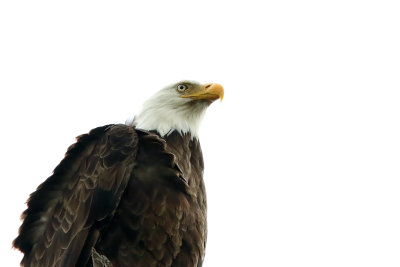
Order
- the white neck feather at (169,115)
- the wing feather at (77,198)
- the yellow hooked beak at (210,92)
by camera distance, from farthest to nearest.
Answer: the yellow hooked beak at (210,92)
the white neck feather at (169,115)
the wing feather at (77,198)

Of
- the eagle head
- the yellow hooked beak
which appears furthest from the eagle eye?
the yellow hooked beak

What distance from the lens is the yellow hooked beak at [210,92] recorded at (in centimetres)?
711

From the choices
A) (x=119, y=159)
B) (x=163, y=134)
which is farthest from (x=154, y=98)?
(x=119, y=159)

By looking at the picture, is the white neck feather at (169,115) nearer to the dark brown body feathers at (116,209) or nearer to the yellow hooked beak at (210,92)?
the yellow hooked beak at (210,92)

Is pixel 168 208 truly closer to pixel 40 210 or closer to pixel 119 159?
pixel 119 159

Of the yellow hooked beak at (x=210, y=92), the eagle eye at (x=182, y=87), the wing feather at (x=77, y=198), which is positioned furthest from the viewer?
the eagle eye at (x=182, y=87)

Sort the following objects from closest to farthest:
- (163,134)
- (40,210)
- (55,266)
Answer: (55,266)
(40,210)
(163,134)

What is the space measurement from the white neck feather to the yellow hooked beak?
103 millimetres

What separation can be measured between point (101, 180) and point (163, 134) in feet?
4.40

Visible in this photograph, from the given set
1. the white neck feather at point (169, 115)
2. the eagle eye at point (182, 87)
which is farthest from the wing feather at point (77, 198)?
the eagle eye at point (182, 87)

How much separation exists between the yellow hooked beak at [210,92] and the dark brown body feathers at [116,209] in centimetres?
136

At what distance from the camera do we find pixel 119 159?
18.8ft

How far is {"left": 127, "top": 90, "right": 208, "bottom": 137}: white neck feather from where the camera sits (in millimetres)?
6934

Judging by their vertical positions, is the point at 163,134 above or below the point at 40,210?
above
